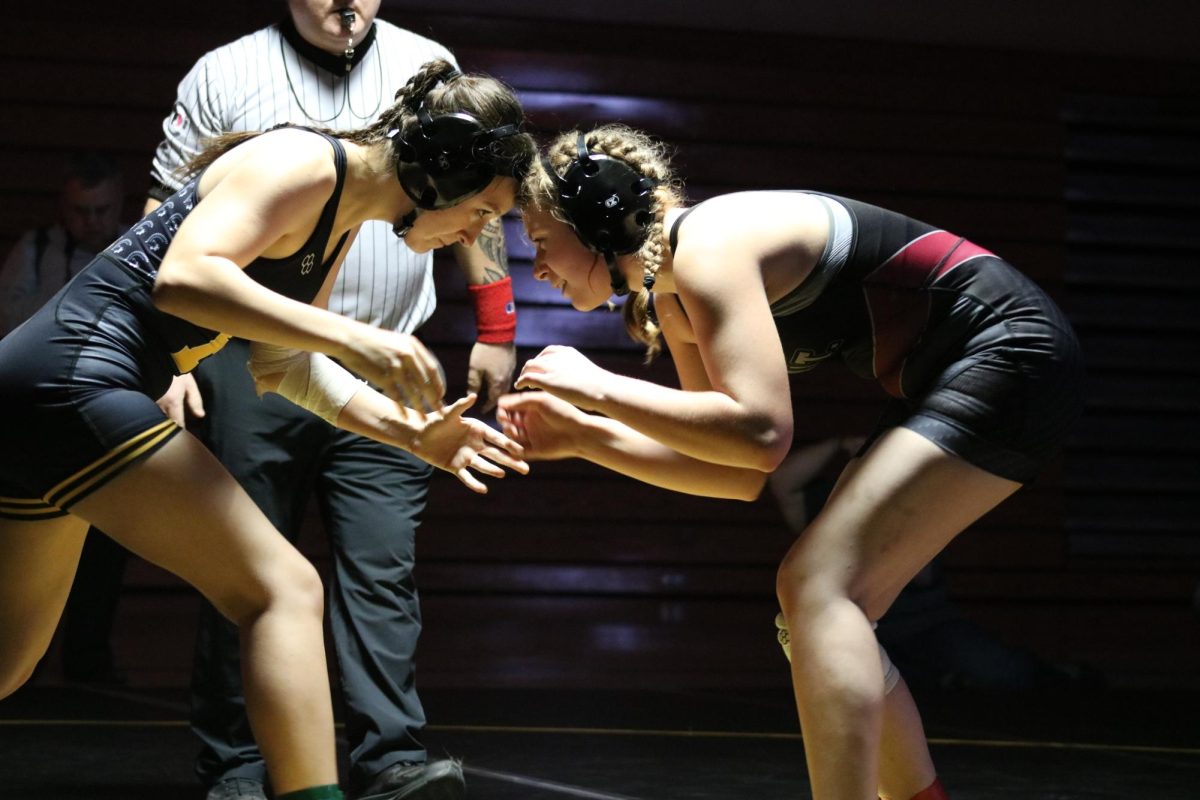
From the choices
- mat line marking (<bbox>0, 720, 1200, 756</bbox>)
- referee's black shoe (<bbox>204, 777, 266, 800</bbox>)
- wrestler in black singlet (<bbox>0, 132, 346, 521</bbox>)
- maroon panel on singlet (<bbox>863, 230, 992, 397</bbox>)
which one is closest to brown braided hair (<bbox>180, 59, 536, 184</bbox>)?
wrestler in black singlet (<bbox>0, 132, 346, 521</bbox>)

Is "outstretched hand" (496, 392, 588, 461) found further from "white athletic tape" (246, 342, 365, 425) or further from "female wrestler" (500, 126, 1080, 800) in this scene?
"white athletic tape" (246, 342, 365, 425)

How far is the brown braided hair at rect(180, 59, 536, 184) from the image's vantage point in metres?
2.36

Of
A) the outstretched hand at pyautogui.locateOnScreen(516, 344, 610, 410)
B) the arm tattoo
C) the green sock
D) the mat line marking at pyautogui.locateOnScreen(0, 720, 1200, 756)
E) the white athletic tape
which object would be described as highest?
the outstretched hand at pyautogui.locateOnScreen(516, 344, 610, 410)

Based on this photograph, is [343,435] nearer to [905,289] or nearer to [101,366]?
[101,366]

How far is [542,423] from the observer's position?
7.63 feet

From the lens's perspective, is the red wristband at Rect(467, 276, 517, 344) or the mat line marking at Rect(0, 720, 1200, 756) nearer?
the red wristband at Rect(467, 276, 517, 344)

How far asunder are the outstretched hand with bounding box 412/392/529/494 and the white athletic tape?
6.8 inches

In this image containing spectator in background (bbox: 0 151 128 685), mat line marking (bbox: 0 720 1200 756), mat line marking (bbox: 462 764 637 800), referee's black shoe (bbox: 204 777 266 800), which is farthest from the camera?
spectator in background (bbox: 0 151 128 685)

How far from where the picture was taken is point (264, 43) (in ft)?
10.7

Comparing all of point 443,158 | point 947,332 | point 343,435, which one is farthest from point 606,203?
point 343,435

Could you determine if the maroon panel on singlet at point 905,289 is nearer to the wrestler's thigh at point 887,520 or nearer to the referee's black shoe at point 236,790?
the wrestler's thigh at point 887,520

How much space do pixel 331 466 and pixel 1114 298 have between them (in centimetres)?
442

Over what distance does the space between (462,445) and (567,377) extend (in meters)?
0.33

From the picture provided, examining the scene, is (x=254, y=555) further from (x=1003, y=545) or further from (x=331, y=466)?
(x=1003, y=545)
